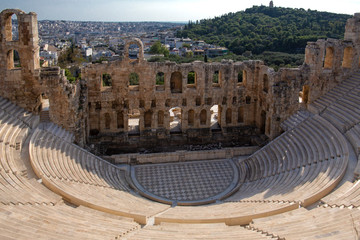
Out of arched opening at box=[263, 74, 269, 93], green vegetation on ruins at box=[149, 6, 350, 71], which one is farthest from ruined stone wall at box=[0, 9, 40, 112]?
green vegetation on ruins at box=[149, 6, 350, 71]

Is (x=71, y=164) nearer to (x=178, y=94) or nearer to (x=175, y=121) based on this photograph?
(x=178, y=94)

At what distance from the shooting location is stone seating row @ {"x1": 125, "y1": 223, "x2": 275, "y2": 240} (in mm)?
12922

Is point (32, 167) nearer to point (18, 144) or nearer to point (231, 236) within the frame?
point (18, 144)

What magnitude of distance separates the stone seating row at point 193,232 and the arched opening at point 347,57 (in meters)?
19.4

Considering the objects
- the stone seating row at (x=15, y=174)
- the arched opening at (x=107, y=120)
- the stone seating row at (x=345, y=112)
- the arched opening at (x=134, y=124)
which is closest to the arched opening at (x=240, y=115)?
the stone seating row at (x=345, y=112)

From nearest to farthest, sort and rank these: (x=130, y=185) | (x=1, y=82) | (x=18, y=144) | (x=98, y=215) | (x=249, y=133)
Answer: (x=98, y=215) < (x=18, y=144) < (x=130, y=185) < (x=1, y=82) < (x=249, y=133)

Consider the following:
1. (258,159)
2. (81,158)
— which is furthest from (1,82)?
(258,159)

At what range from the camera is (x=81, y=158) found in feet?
72.0

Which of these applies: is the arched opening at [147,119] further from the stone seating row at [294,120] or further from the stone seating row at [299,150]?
the stone seating row at [294,120]

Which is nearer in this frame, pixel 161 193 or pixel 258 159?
pixel 161 193

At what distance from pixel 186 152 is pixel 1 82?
44.6ft

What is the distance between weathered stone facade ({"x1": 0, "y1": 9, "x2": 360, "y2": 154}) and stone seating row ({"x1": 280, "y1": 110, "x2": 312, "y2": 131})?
0.42 m

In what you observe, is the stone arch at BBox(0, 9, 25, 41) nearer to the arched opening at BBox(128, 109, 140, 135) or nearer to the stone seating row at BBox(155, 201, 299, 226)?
the arched opening at BBox(128, 109, 140, 135)

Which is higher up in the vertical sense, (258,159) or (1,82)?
(1,82)
